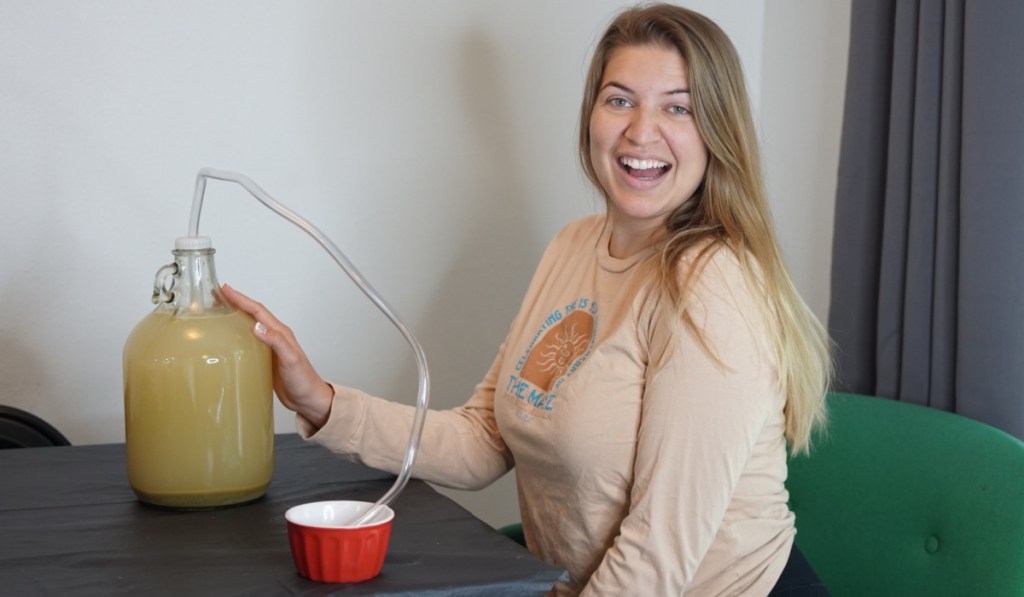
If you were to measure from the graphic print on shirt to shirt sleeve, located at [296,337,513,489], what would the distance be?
0.13 meters

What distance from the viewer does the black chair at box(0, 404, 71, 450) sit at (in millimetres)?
1490

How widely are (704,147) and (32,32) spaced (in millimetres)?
934

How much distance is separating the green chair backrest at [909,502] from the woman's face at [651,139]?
1.34ft

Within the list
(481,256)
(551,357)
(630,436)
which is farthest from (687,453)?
(481,256)

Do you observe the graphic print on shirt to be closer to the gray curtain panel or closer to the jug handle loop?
the jug handle loop

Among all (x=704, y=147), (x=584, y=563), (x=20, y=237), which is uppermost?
(x=704, y=147)

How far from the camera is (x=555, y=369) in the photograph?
129 centimetres

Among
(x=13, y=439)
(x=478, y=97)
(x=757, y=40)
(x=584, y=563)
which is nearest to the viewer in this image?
(x=584, y=563)

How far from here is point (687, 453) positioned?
44.4 inches

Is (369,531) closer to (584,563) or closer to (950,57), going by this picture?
(584,563)

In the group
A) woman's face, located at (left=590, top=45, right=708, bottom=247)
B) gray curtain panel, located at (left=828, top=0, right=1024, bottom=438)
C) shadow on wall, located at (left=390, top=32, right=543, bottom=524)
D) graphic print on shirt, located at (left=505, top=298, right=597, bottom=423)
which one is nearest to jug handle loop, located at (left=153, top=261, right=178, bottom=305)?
graphic print on shirt, located at (left=505, top=298, right=597, bottom=423)

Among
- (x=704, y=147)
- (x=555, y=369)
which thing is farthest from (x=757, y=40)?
(x=555, y=369)

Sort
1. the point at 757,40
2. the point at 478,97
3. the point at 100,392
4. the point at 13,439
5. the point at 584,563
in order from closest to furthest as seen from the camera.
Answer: the point at 584,563 < the point at 13,439 < the point at 100,392 < the point at 478,97 < the point at 757,40

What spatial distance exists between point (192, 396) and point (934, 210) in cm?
107
